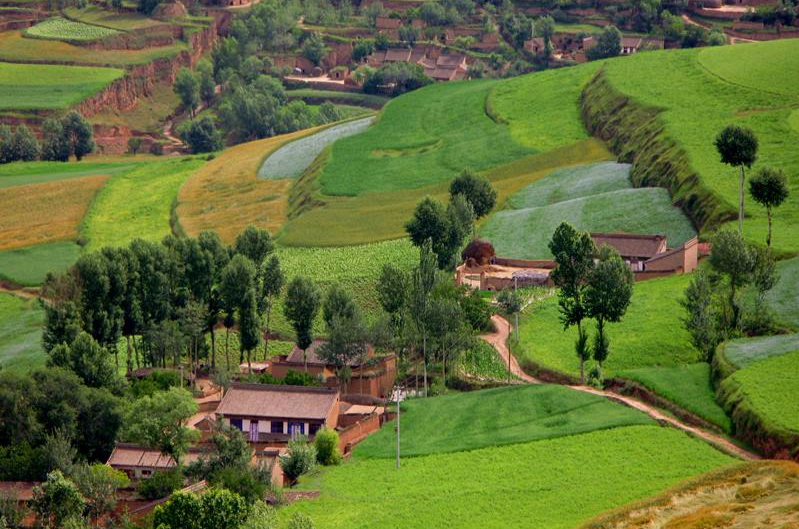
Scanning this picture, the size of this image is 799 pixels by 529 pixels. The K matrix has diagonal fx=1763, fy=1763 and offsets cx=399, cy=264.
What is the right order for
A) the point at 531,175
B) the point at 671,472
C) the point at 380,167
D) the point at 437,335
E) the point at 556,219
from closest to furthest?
the point at 671,472
the point at 437,335
the point at 556,219
the point at 531,175
the point at 380,167

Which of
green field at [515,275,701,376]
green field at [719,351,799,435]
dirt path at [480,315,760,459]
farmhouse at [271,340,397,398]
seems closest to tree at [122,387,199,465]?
farmhouse at [271,340,397,398]

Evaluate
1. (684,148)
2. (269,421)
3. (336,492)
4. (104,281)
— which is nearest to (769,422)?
(336,492)

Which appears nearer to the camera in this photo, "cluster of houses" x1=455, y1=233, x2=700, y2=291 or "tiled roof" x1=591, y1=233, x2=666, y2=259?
"cluster of houses" x1=455, y1=233, x2=700, y2=291

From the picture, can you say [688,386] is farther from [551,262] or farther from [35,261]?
[35,261]

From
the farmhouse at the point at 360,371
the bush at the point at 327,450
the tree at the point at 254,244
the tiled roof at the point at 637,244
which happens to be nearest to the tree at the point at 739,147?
the tiled roof at the point at 637,244

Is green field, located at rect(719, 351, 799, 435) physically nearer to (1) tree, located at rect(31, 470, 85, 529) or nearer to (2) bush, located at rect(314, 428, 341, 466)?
(2) bush, located at rect(314, 428, 341, 466)

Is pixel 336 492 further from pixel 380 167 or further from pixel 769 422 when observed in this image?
pixel 380 167

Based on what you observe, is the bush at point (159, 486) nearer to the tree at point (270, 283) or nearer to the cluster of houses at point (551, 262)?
the tree at point (270, 283)
